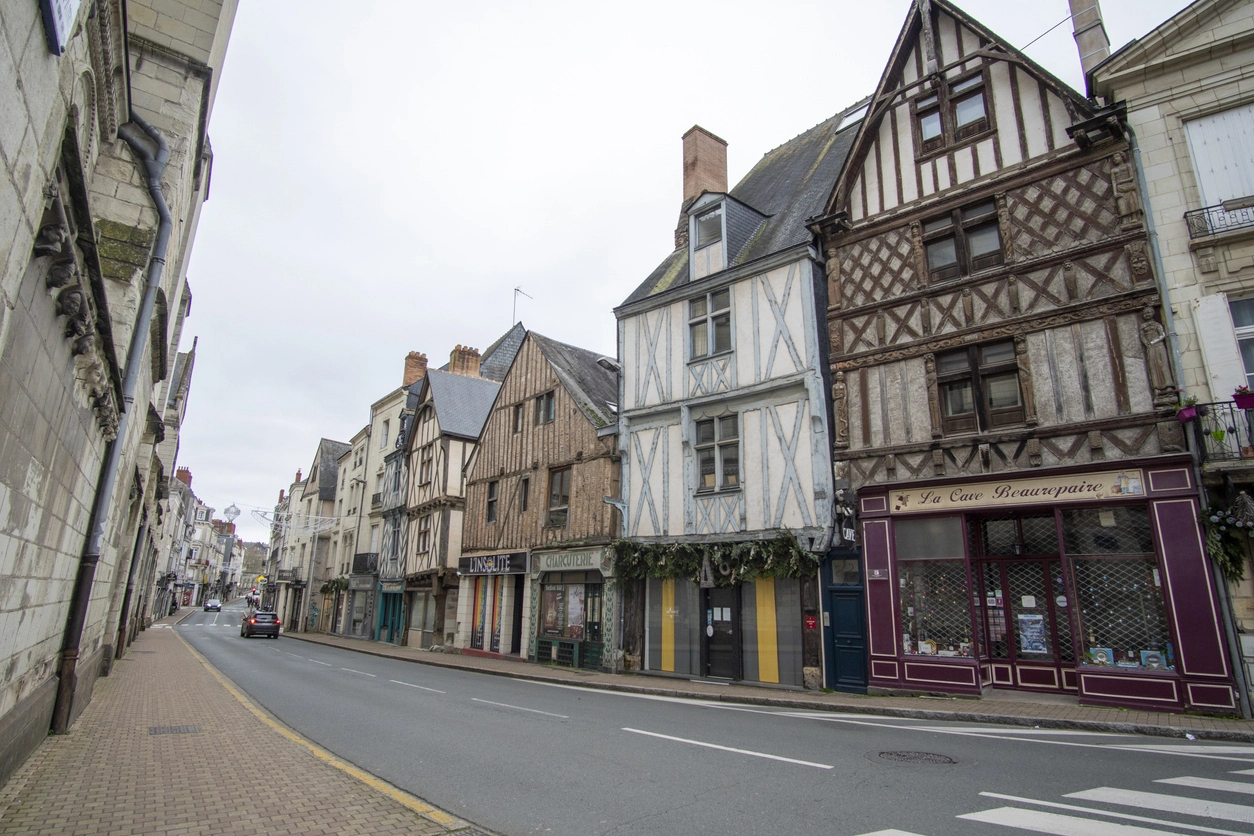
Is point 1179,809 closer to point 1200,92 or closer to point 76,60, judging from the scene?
point 76,60

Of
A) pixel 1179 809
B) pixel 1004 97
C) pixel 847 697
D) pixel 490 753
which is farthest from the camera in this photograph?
pixel 1004 97

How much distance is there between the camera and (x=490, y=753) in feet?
23.5

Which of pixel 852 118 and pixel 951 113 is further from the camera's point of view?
pixel 852 118

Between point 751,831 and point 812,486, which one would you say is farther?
point 812,486

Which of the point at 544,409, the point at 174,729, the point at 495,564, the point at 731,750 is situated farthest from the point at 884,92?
the point at 495,564

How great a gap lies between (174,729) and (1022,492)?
12707mm

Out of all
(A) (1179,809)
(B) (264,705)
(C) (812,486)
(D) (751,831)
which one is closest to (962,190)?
(C) (812,486)

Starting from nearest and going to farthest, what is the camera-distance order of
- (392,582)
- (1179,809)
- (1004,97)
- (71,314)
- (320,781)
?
(71,314), (1179,809), (320,781), (1004,97), (392,582)

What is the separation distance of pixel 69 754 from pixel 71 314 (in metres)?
4.85

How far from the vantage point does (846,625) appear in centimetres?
1279

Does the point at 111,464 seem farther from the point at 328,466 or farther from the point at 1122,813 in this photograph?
the point at 328,466

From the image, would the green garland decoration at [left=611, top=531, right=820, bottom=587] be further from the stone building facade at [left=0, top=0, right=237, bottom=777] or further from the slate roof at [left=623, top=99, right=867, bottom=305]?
the stone building facade at [left=0, top=0, right=237, bottom=777]

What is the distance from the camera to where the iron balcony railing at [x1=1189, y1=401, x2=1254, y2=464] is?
931 centimetres

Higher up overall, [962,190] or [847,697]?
[962,190]
